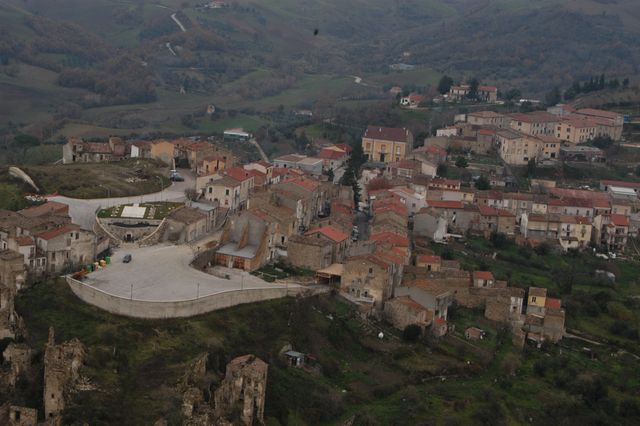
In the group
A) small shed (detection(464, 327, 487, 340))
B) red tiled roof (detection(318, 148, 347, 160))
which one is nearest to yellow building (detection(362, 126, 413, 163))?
red tiled roof (detection(318, 148, 347, 160))

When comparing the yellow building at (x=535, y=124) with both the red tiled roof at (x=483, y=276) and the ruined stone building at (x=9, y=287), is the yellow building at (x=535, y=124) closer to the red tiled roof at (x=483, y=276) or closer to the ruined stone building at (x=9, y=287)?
the red tiled roof at (x=483, y=276)

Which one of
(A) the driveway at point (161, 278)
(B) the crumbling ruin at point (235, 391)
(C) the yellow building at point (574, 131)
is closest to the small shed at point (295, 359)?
(B) the crumbling ruin at point (235, 391)

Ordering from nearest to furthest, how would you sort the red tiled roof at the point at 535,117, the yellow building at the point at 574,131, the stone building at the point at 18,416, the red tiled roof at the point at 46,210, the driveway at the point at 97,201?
the stone building at the point at 18,416, the red tiled roof at the point at 46,210, the driveway at the point at 97,201, the yellow building at the point at 574,131, the red tiled roof at the point at 535,117

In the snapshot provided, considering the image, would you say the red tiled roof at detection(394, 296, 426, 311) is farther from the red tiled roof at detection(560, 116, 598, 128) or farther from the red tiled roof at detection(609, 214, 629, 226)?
the red tiled roof at detection(560, 116, 598, 128)

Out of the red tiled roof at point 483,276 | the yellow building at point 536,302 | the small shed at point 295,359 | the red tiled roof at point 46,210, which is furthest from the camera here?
the red tiled roof at point 483,276

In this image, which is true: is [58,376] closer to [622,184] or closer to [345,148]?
[345,148]
